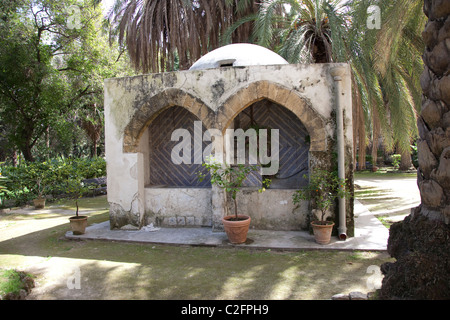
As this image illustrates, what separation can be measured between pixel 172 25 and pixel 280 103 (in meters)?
7.31

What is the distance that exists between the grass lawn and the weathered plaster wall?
1205 mm

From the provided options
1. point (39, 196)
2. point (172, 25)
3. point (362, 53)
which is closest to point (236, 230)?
point (362, 53)

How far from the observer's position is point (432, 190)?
304 cm

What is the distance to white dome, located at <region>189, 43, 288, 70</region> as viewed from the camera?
24.0 feet

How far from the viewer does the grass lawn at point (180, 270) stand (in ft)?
13.7

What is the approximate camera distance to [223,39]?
1206 cm

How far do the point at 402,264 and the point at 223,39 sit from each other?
1057cm

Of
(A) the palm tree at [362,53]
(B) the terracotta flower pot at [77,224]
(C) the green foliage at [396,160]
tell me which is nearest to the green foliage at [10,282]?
(B) the terracotta flower pot at [77,224]

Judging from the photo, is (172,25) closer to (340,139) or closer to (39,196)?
(39,196)

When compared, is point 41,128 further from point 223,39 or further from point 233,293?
point 233,293

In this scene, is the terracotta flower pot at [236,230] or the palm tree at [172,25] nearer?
the terracotta flower pot at [236,230]

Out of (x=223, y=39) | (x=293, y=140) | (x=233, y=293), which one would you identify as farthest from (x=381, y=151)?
(x=233, y=293)

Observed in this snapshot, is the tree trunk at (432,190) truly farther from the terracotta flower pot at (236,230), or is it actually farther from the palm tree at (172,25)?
the palm tree at (172,25)

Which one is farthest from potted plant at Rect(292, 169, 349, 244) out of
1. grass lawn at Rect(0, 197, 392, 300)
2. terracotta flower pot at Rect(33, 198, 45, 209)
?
terracotta flower pot at Rect(33, 198, 45, 209)
